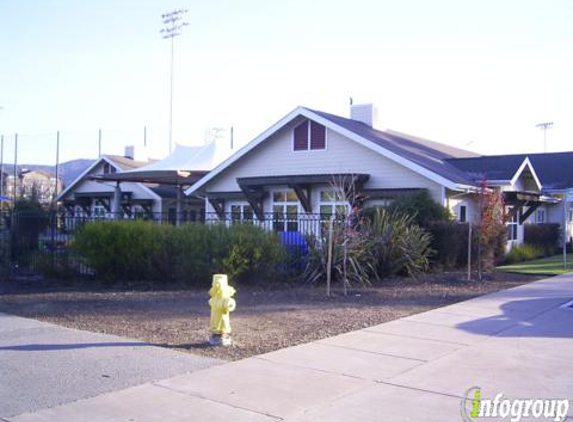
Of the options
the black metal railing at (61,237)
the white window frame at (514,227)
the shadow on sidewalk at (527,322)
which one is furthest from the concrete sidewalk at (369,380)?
the white window frame at (514,227)

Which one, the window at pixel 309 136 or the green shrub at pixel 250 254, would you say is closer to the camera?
the green shrub at pixel 250 254

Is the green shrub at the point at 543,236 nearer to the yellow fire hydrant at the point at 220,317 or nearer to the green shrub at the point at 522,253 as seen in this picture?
the green shrub at the point at 522,253

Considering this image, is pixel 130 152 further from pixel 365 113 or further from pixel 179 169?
pixel 365 113

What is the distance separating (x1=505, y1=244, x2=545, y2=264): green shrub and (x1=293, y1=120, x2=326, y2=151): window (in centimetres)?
840

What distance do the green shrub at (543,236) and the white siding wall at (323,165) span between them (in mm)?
8482

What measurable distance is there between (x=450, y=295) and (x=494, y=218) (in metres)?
5.09

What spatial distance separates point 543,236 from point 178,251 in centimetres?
2017

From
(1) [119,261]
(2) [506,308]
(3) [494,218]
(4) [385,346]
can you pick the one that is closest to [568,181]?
(3) [494,218]

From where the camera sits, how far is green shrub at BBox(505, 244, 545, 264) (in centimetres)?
2520

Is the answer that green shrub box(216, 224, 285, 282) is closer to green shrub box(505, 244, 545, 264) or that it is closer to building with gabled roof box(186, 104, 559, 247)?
building with gabled roof box(186, 104, 559, 247)

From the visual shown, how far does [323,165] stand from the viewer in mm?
25359

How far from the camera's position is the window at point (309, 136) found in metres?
25.6

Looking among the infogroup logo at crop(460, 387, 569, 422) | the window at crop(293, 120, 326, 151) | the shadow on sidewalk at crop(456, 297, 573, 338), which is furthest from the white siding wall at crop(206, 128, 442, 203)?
the infogroup logo at crop(460, 387, 569, 422)

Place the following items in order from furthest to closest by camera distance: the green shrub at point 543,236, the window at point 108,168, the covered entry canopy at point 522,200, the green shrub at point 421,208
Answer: the window at point 108,168 < the green shrub at point 543,236 < the covered entry canopy at point 522,200 < the green shrub at point 421,208
